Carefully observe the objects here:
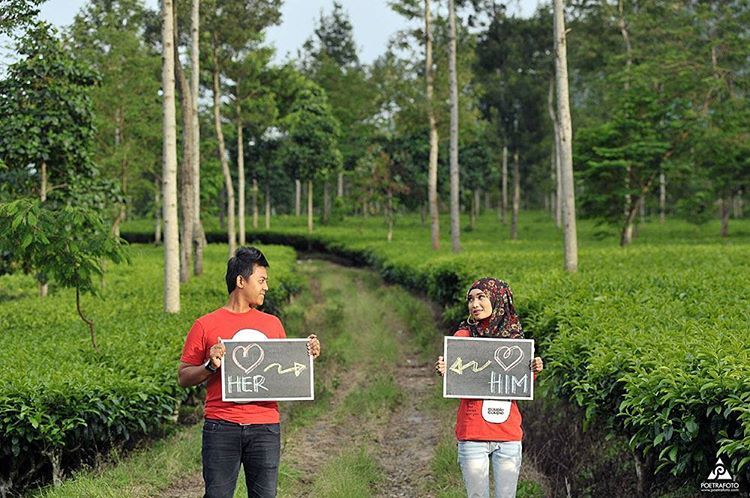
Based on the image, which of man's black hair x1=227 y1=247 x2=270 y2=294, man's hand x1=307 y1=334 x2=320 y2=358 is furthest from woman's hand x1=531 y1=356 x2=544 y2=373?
man's black hair x1=227 y1=247 x2=270 y2=294

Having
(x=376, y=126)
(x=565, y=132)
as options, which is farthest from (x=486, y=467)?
(x=376, y=126)

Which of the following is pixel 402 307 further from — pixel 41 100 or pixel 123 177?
pixel 123 177

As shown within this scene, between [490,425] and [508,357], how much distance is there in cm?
41

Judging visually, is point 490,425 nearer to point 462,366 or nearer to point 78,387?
point 462,366

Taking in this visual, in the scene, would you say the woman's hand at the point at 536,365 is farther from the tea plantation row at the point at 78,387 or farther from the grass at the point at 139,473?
the tea plantation row at the point at 78,387

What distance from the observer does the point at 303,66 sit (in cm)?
5691

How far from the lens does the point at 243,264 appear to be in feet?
14.6

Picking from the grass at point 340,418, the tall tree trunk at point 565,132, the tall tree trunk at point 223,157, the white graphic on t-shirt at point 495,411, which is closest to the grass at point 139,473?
the grass at point 340,418

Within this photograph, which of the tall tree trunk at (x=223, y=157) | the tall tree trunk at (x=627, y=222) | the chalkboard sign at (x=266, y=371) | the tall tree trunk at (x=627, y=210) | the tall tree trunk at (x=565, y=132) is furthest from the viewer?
the tall tree trunk at (x=627, y=210)

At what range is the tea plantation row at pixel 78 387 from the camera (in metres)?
6.42

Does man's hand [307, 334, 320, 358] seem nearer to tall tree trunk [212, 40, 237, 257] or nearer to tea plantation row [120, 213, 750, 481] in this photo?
tea plantation row [120, 213, 750, 481]

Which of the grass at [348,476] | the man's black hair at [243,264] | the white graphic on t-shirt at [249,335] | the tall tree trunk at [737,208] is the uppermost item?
the tall tree trunk at [737,208]

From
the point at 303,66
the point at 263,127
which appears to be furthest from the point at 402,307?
the point at 303,66

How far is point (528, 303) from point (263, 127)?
1037 inches
